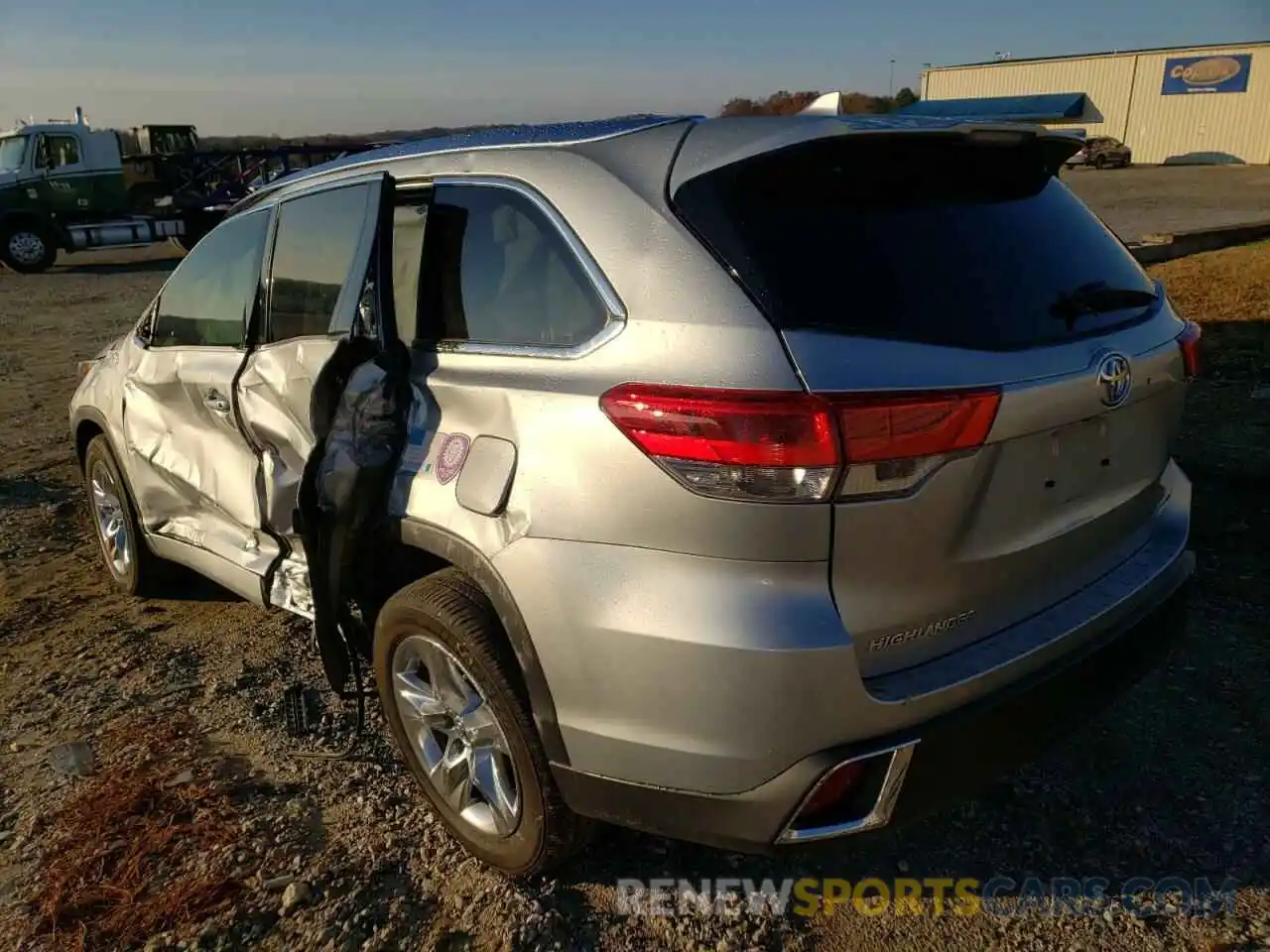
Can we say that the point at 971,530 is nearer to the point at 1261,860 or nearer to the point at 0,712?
the point at 1261,860

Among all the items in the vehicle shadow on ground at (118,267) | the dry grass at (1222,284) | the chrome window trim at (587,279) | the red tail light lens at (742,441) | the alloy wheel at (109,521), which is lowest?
the vehicle shadow on ground at (118,267)

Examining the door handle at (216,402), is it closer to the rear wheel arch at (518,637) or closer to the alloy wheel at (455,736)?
the alloy wheel at (455,736)

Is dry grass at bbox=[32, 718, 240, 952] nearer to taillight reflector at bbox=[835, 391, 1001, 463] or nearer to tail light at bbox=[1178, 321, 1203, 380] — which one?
taillight reflector at bbox=[835, 391, 1001, 463]

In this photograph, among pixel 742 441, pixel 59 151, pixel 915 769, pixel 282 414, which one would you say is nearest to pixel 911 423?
pixel 742 441

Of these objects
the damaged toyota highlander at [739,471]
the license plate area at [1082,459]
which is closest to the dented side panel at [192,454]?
the damaged toyota highlander at [739,471]

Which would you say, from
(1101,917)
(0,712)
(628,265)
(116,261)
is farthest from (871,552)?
(116,261)

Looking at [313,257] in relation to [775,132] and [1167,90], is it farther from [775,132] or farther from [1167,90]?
[1167,90]

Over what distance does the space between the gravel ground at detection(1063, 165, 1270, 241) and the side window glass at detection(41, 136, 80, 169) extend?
738 inches

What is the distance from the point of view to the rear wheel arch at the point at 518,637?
208cm

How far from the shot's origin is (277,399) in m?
2.97

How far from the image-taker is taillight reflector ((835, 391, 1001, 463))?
5.77 ft

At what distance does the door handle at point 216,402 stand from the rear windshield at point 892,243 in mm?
1982

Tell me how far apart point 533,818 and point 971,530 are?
3.97 ft

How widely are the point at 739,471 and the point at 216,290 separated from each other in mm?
2585
